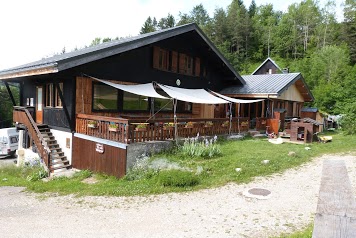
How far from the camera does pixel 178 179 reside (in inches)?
292

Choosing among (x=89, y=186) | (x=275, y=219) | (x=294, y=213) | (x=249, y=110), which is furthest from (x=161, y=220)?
(x=249, y=110)

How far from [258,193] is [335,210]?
4.23 m

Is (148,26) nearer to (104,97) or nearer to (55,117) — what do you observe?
(55,117)

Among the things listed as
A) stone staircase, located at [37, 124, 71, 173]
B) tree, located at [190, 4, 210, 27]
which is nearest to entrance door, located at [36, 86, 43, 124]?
stone staircase, located at [37, 124, 71, 173]

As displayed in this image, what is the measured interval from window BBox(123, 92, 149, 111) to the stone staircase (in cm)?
333

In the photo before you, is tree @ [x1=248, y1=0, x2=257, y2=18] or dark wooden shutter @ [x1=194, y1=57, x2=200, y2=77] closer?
dark wooden shutter @ [x1=194, y1=57, x2=200, y2=77]

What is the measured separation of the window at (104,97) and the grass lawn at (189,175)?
3158 mm

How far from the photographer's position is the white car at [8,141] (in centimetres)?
1842

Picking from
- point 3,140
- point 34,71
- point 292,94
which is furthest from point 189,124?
point 3,140

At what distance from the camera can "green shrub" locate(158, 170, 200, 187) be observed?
739cm

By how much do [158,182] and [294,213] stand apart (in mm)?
3523

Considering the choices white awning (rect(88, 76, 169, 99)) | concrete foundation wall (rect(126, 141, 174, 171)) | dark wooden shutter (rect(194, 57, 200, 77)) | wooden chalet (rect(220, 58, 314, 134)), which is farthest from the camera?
dark wooden shutter (rect(194, 57, 200, 77))

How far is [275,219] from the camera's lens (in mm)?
5102

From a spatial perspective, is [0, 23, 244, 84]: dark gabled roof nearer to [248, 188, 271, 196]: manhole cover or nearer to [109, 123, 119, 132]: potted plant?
[109, 123, 119, 132]: potted plant
